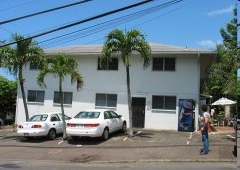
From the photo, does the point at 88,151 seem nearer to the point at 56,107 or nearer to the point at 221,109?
the point at 56,107

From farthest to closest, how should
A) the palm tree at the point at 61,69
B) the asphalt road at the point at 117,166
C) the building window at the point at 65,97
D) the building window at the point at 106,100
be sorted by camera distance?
the building window at the point at 65,97
the building window at the point at 106,100
the palm tree at the point at 61,69
the asphalt road at the point at 117,166

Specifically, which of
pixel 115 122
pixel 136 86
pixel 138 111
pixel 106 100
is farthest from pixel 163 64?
pixel 115 122

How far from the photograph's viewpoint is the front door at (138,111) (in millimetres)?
26531

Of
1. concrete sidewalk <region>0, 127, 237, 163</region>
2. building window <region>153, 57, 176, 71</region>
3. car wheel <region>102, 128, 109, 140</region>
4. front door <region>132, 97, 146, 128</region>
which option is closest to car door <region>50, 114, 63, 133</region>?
concrete sidewalk <region>0, 127, 237, 163</region>

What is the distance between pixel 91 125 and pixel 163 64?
815 centimetres

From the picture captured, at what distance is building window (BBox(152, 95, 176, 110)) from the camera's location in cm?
2591

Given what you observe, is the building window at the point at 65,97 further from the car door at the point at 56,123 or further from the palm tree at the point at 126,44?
the palm tree at the point at 126,44

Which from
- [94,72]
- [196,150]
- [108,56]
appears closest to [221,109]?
[94,72]

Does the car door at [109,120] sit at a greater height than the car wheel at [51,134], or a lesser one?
greater

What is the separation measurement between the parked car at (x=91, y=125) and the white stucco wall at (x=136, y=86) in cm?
510

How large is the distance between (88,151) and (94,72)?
10.2 m

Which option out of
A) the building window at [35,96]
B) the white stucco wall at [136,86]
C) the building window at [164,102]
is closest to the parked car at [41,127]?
the white stucco wall at [136,86]

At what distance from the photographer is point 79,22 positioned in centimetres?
1256

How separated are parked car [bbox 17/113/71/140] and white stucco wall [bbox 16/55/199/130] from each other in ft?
16.3
